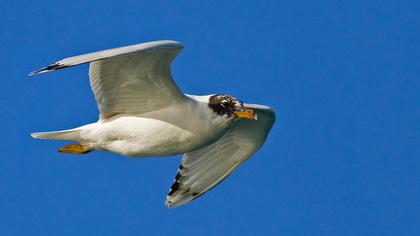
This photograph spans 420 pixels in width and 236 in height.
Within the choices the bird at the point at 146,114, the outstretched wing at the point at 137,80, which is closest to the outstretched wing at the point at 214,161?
the bird at the point at 146,114

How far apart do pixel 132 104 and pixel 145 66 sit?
40.4 inches

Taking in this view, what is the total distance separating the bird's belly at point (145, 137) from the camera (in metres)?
16.0

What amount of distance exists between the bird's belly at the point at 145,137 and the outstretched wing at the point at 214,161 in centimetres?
188

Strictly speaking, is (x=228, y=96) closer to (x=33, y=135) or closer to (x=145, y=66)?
(x=145, y=66)

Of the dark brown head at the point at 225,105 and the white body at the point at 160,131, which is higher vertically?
the dark brown head at the point at 225,105

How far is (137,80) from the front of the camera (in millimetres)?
15625

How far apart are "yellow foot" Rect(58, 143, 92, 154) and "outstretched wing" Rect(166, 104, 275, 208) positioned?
6.78 ft

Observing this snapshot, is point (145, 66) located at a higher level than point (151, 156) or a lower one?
higher

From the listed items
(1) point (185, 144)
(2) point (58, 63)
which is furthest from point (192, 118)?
(2) point (58, 63)

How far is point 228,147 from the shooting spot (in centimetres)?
1814

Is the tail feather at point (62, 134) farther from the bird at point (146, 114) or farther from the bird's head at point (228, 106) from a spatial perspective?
the bird's head at point (228, 106)

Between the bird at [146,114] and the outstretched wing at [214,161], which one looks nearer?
the bird at [146,114]

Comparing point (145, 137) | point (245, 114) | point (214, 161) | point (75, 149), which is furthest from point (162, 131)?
point (214, 161)

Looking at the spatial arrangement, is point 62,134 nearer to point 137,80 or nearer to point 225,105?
point 137,80
